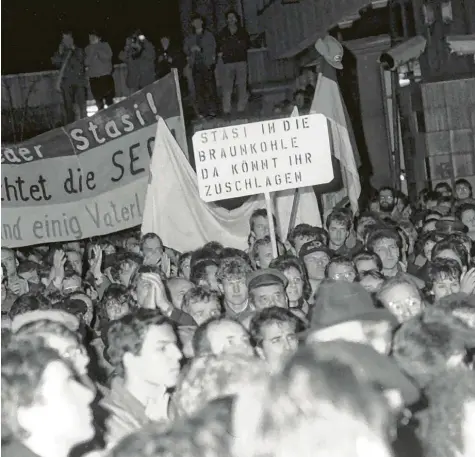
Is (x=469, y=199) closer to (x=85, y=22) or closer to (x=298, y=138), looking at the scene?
(x=298, y=138)

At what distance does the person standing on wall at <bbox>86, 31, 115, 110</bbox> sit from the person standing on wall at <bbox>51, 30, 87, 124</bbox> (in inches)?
16.4

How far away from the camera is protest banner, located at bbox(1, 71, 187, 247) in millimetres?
10742

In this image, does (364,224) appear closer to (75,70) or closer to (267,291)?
(267,291)

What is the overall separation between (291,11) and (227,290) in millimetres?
13199

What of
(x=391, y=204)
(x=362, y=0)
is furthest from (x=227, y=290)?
(x=362, y=0)

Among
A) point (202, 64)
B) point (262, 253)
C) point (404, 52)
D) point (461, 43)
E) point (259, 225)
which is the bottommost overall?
point (262, 253)

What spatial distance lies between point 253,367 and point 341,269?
13.1 ft

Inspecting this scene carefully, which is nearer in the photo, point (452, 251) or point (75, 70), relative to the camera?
point (452, 251)

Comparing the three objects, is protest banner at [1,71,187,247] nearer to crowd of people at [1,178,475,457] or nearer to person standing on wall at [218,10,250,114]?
crowd of people at [1,178,475,457]

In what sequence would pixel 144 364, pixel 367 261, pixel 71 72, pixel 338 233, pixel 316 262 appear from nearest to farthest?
pixel 144 364
pixel 367 261
pixel 316 262
pixel 338 233
pixel 71 72

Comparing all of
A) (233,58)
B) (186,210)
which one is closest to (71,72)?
(233,58)

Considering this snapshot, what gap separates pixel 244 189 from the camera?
8.24 metres

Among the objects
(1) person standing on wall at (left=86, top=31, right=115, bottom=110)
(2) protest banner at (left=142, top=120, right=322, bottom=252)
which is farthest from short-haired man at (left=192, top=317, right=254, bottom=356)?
(1) person standing on wall at (left=86, top=31, right=115, bottom=110)

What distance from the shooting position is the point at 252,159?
27.1 feet
